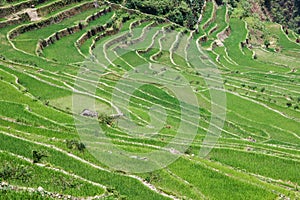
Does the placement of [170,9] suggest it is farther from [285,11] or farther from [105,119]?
[285,11]

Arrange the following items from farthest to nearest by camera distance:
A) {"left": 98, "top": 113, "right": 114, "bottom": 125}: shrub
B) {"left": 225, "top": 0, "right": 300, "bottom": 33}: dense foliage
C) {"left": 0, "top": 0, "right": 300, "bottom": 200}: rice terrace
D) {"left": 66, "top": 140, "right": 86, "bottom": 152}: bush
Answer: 1. {"left": 225, "top": 0, "right": 300, "bottom": 33}: dense foliage
2. {"left": 98, "top": 113, "right": 114, "bottom": 125}: shrub
3. {"left": 66, "top": 140, "right": 86, "bottom": 152}: bush
4. {"left": 0, "top": 0, "right": 300, "bottom": 200}: rice terrace

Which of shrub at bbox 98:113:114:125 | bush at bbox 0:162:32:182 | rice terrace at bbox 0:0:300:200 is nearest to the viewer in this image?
bush at bbox 0:162:32:182

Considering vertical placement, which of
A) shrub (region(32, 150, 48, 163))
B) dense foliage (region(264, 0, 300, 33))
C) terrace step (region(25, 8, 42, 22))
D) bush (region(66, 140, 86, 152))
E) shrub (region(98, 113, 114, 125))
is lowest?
dense foliage (region(264, 0, 300, 33))

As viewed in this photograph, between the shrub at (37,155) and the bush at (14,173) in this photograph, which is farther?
the shrub at (37,155)

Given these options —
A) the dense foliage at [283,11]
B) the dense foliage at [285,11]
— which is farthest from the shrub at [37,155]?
the dense foliage at [285,11]

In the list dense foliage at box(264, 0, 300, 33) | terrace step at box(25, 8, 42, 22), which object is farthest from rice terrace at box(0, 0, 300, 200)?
dense foliage at box(264, 0, 300, 33)

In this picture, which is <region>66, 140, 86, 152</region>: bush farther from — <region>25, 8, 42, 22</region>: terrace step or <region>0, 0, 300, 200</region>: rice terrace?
<region>25, 8, 42, 22</region>: terrace step

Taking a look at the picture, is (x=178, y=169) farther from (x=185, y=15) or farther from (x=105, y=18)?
(x=185, y=15)

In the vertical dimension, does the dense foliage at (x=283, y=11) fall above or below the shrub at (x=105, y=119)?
below

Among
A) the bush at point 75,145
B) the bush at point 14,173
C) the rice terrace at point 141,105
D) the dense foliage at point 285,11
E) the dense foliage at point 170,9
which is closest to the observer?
the bush at point 14,173

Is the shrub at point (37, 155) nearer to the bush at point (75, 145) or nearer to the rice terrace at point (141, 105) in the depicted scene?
the rice terrace at point (141, 105)
